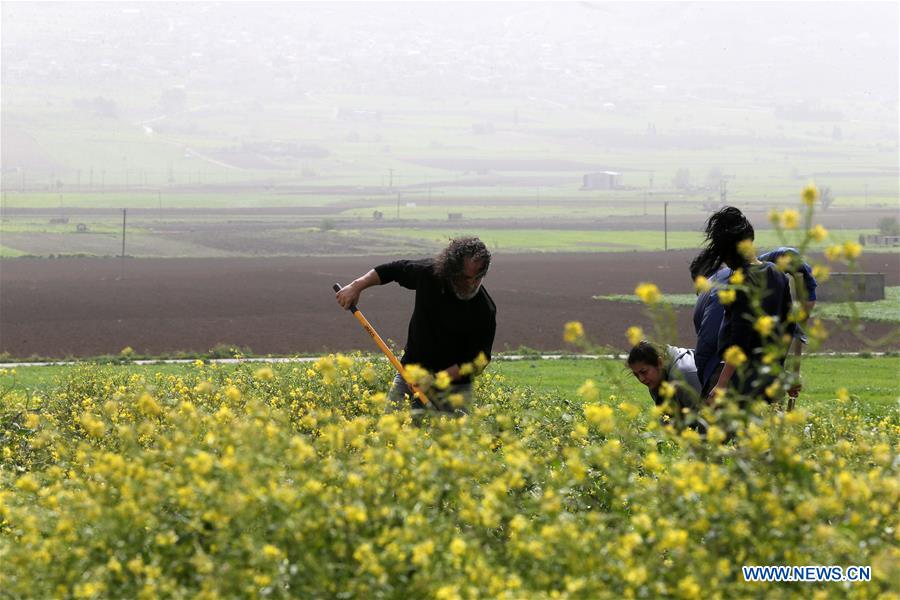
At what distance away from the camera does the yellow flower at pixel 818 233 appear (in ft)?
13.7

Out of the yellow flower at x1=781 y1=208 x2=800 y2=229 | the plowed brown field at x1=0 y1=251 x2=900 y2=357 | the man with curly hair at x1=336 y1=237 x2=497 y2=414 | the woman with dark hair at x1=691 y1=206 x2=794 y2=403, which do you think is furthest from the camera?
the plowed brown field at x1=0 y1=251 x2=900 y2=357

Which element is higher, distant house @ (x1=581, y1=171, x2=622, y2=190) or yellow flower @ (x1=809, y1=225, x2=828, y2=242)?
distant house @ (x1=581, y1=171, x2=622, y2=190)

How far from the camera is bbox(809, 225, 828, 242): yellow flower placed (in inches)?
164

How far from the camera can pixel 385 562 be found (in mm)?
4176

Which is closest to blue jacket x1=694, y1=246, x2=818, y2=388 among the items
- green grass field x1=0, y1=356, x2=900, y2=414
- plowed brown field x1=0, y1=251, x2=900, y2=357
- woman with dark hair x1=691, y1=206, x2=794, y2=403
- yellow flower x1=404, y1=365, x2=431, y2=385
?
woman with dark hair x1=691, y1=206, x2=794, y2=403

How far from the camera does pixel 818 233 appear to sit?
4.23 metres

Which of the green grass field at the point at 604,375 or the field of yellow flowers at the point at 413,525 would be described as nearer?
the field of yellow flowers at the point at 413,525

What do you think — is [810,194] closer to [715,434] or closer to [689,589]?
[715,434]

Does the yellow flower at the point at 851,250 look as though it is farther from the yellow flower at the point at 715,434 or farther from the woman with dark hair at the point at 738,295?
the woman with dark hair at the point at 738,295

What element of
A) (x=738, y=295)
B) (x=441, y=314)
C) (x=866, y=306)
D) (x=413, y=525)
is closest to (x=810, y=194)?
(x=413, y=525)

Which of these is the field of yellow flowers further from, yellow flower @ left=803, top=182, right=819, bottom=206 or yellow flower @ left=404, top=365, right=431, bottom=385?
yellow flower @ left=803, top=182, right=819, bottom=206

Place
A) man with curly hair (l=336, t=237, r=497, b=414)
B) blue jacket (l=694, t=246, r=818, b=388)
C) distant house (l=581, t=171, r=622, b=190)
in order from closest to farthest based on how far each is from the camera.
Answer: blue jacket (l=694, t=246, r=818, b=388) → man with curly hair (l=336, t=237, r=497, b=414) → distant house (l=581, t=171, r=622, b=190)

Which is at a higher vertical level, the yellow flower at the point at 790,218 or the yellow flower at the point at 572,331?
the yellow flower at the point at 790,218

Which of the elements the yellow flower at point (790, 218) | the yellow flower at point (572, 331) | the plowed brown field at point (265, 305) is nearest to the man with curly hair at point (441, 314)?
the yellow flower at point (572, 331)
